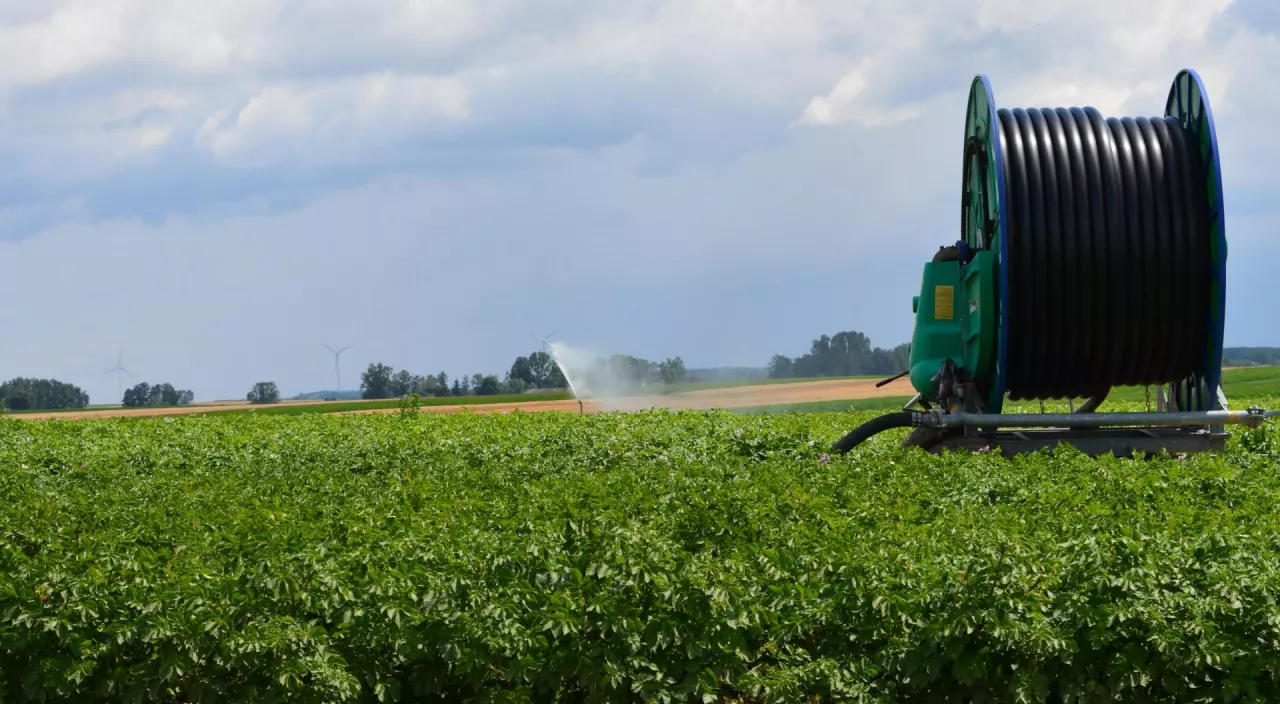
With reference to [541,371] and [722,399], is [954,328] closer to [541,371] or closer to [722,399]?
[722,399]

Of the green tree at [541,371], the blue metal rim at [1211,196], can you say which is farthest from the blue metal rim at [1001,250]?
the green tree at [541,371]

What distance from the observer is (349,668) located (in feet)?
17.0

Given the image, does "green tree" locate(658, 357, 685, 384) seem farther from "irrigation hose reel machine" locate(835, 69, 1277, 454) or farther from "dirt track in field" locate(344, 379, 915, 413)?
"irrigation hose reel machine" locate(835, 69, 1277, 454)

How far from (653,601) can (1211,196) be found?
723cm

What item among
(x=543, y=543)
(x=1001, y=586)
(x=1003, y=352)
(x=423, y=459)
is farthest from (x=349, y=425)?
(x=1001, y=586)

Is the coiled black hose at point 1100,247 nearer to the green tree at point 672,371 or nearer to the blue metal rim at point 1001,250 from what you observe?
the blue metal rim at point 1001,250

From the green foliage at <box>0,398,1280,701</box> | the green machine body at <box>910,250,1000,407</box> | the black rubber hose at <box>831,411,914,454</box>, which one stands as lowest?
the green foliage at <box>0,398,1280,701</box>

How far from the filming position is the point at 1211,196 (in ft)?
34.6

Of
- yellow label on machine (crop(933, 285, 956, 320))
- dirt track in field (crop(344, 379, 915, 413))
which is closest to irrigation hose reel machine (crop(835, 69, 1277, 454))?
yellow label on machine (crop(933, 285, 956, 320))

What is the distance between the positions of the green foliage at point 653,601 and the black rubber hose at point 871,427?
3568 mm

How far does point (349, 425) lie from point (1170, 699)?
13.9 m

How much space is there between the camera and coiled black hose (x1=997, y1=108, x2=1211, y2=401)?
34.3ft

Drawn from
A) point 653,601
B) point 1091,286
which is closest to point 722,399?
point 1091,286

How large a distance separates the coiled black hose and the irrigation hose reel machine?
0.04 feet
